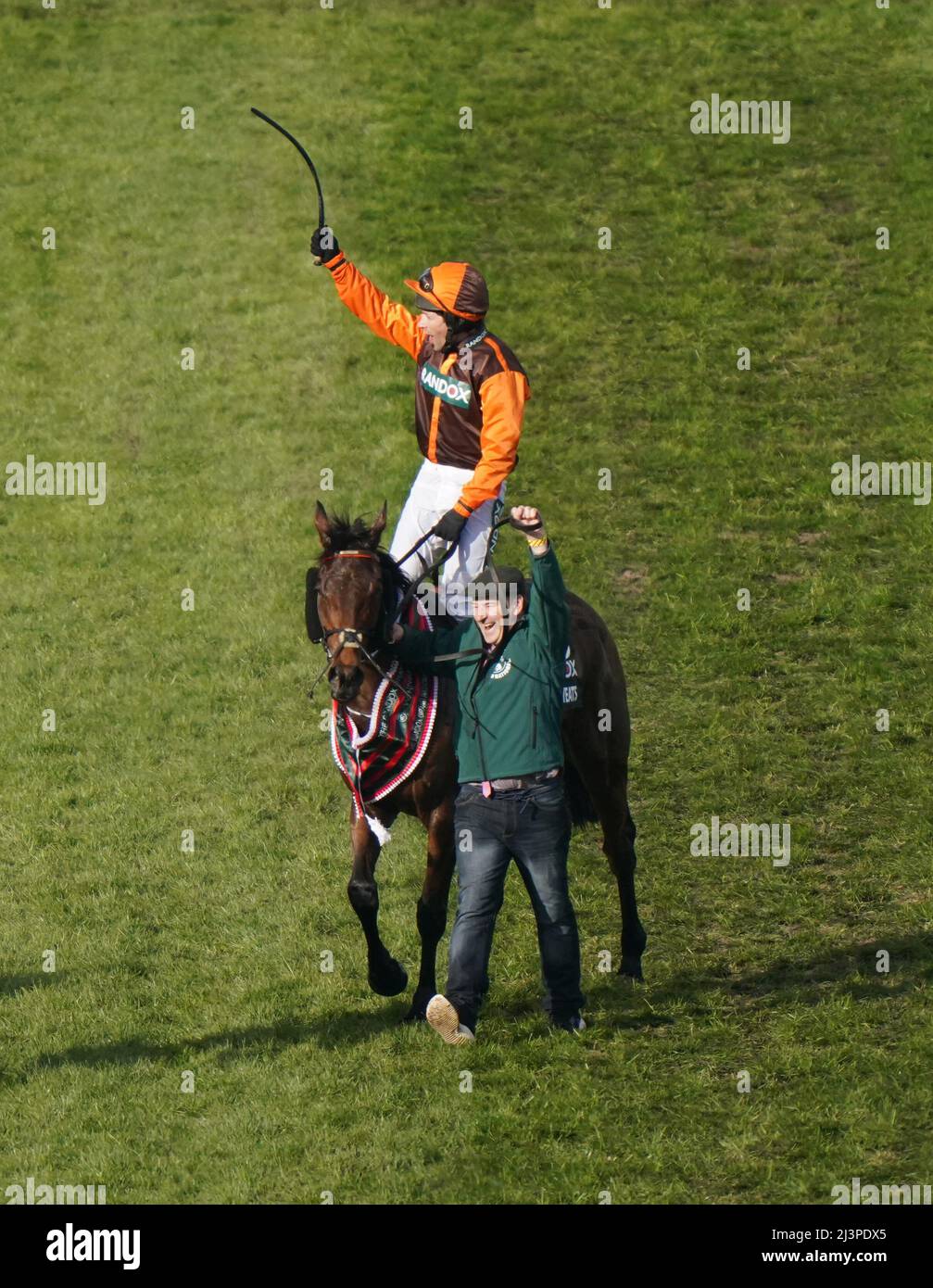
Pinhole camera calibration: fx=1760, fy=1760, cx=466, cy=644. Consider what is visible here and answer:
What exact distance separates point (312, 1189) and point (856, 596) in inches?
340

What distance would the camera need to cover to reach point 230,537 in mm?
16984

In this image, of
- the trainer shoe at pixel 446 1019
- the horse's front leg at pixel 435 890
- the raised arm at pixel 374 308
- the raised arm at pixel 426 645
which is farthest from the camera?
the raised arm at pixel 374 308

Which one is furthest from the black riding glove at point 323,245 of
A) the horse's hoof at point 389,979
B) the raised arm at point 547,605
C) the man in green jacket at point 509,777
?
the horse's hoof at point 389,979

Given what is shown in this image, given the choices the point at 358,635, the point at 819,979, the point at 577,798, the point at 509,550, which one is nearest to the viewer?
the point at 358,635

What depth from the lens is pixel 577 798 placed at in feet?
35.8

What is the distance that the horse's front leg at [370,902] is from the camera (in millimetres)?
9828

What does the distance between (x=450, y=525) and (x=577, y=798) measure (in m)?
1.96

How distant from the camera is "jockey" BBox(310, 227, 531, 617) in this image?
33.9 ft

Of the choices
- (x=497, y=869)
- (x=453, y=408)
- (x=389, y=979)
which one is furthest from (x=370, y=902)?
(x=453, y=408)

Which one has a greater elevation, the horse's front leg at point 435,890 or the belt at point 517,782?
the belt at point 517,782

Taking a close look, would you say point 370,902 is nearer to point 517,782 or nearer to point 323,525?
point 517,782

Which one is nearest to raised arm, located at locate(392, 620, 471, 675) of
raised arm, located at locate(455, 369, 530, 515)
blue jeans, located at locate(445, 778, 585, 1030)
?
blue jeans, located at locate(445, 778, 585, 1030)

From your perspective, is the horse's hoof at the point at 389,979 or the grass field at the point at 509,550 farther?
the horse's hoof at the point at 389,979

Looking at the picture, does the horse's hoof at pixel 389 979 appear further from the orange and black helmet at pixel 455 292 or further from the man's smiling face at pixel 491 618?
the orange and black helmet at pixel 455 292
